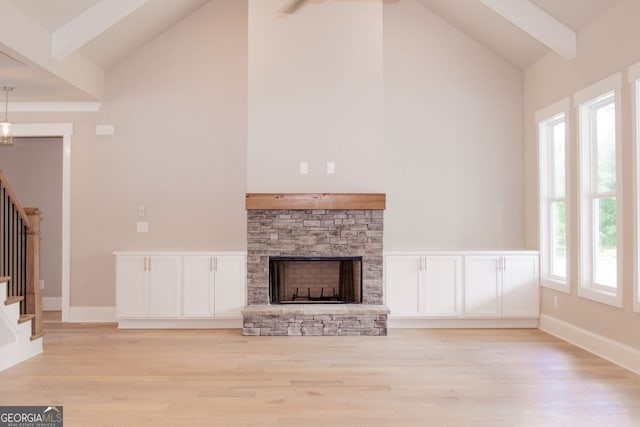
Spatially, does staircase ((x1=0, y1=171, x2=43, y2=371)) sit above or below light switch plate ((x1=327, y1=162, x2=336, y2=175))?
below

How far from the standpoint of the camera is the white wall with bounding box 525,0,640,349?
4.05m

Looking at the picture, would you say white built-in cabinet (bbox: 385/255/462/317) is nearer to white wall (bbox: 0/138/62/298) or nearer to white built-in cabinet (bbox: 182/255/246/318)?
white built-in cabinet (bbox: 182/255/246/318)

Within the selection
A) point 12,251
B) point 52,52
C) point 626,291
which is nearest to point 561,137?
point 626,291

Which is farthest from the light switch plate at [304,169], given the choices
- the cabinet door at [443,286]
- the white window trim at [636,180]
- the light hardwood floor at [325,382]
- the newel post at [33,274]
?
the white window trim at [636,180]

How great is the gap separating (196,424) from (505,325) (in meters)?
3.98

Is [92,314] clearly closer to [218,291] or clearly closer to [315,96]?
[218,291]

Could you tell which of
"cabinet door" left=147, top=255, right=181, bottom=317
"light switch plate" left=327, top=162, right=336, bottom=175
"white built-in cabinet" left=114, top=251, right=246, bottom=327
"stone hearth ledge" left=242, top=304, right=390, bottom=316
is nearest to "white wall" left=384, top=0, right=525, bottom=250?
"light switch plate" left=327, top=162, right=336, bottom=175

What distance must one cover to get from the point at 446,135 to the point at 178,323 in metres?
3.95

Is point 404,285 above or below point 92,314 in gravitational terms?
above

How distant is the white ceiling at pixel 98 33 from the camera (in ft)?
14.0

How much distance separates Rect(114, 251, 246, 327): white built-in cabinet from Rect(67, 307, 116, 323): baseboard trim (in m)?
0.56

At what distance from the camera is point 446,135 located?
20.2 ft

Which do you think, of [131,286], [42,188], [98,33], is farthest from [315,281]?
[42,188]

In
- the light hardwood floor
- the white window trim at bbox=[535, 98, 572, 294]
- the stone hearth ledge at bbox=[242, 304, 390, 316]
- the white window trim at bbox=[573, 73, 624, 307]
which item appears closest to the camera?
the light hardwood floor
